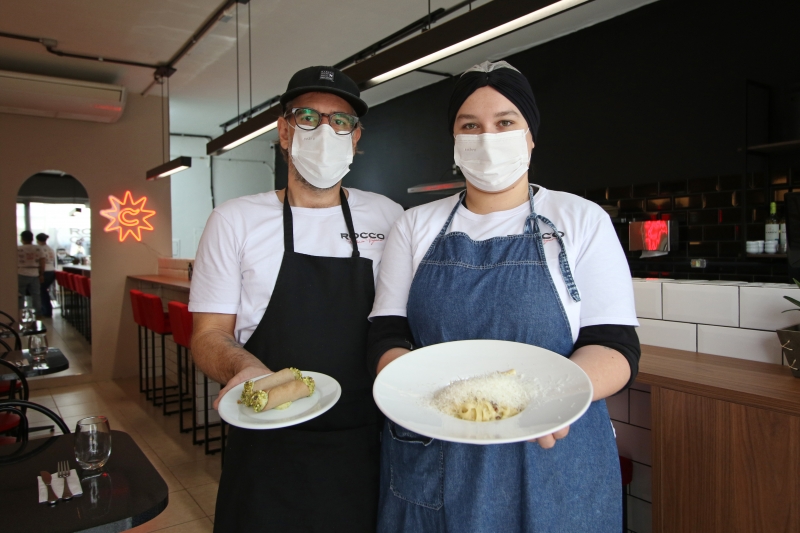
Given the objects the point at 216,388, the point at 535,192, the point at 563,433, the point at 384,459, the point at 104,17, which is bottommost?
the point at 216,388

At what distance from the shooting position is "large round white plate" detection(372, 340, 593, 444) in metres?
0.96

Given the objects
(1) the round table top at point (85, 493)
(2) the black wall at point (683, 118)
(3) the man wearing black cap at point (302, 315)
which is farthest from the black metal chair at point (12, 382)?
(2) the black wall at point (683, 118)

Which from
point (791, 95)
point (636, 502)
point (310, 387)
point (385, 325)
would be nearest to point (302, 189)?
point (385, 325)

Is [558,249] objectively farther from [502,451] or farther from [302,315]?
[302,315]

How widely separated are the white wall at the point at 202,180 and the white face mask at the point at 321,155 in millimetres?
9162

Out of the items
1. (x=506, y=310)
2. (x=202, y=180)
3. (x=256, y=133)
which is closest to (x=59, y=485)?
(x=506, y=310)

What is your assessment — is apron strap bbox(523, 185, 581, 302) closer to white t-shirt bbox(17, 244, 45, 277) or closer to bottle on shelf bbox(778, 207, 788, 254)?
bottle on shelf bbox(778, 207, 788, 254)

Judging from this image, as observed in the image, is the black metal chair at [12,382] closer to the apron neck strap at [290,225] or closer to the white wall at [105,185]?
the apron neck strap at [290,225]

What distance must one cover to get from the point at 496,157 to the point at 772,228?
12.8 ft

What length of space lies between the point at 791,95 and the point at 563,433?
13.7 feet

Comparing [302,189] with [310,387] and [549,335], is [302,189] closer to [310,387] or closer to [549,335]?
[310,387]

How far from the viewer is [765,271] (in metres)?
4.47

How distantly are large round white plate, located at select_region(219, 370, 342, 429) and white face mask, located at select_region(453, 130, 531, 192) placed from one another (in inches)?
23.7

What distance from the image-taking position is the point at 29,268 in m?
8.70
